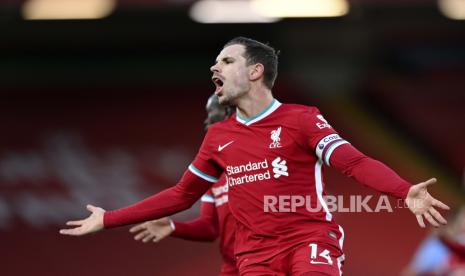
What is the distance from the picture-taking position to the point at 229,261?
7.23 m

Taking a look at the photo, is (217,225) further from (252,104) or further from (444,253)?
(444,253)

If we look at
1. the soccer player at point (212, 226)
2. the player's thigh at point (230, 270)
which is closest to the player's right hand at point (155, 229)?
the soccer player at point (212, 226)

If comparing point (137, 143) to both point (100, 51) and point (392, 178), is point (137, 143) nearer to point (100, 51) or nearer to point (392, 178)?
point (100, 51)

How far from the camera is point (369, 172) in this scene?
570cm

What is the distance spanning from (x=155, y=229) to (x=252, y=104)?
4.46ft

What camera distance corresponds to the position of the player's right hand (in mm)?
7086

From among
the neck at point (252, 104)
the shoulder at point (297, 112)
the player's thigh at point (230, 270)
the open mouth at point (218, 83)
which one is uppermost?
the open mouth at point (218, 83)

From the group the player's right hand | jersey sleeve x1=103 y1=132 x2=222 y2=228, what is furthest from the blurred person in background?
jersey sleeve x1=103 y1=132 x2=222 y2=228

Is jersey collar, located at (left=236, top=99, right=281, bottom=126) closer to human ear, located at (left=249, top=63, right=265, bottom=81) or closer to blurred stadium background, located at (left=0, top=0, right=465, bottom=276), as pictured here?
Result: human ear, located at (left=249, top=63, right=265, bottom=81)

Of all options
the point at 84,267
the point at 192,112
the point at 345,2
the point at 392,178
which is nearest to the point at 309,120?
the point at 392,178

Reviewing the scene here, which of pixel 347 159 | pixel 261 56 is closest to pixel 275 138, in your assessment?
pixel 347 159

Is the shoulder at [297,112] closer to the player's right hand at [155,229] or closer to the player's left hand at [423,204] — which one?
the player's left hand at [423,204]

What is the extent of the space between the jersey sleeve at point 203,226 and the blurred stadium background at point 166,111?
634 centimetres

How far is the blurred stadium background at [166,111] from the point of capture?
14328 mm
